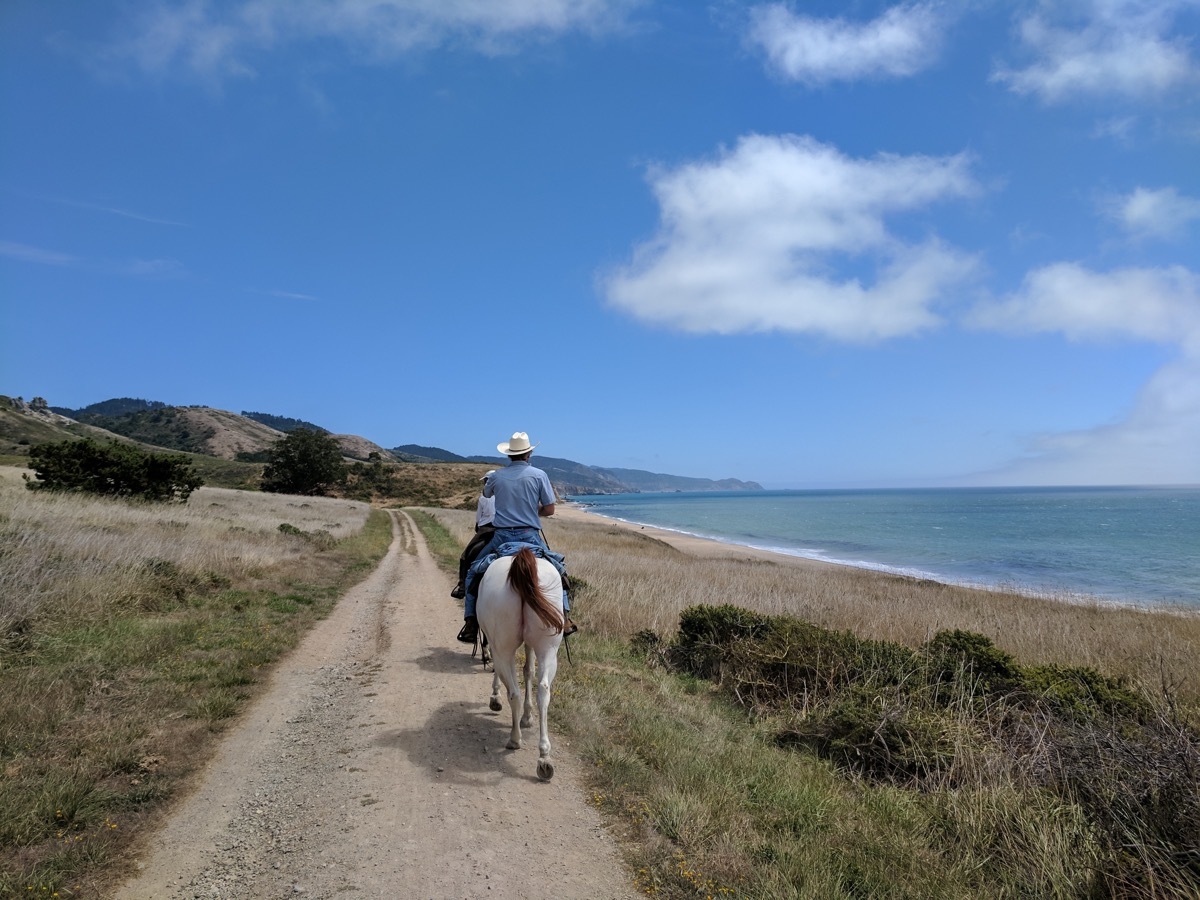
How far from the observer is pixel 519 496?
6215 millimetres

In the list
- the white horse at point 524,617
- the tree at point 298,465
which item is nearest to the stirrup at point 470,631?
the white horse at point 524,617

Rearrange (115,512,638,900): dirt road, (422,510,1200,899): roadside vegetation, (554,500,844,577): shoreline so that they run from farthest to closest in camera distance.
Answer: (554,500,844,577): shoreline → (422,510,1200,899): roadside vegetation → (115,512,638,900): dirt road

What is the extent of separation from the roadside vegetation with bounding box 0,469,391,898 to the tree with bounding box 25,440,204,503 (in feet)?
22.5

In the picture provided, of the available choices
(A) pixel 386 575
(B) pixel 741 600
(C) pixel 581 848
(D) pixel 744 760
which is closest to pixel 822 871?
(C) pixel 581 848

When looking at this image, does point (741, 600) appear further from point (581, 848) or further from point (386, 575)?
point (581, 848)

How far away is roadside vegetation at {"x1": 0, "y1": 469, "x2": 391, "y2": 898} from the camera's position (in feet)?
12.6

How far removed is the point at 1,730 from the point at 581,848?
185 inches

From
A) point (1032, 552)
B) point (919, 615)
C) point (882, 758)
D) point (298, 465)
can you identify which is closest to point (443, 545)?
point (919, 615)

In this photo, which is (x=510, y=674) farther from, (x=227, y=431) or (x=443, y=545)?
→ (x=227, y=431)

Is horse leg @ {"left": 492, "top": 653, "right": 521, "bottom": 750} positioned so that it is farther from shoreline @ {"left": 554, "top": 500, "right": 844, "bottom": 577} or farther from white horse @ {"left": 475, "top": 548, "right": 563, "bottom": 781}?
shoreline @ {"left": 554, "top": 500, "right": 844, "bottom": 577}

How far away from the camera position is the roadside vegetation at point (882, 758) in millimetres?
3773

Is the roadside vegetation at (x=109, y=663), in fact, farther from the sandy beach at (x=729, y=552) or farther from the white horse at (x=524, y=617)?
the sandy beach at (x=729, y=552)

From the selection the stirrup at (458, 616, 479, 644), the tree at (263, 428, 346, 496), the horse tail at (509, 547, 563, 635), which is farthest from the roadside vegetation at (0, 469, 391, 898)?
the tree at (263, 428, 346, 496)

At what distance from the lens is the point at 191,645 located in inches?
317
